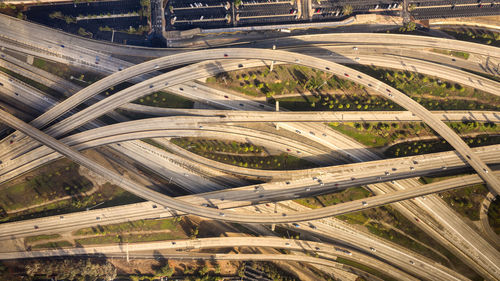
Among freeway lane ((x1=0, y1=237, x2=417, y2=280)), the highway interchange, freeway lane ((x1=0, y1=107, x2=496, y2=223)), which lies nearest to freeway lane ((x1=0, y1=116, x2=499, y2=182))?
the highway interchange

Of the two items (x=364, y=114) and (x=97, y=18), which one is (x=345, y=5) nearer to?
(x=364, y=114)

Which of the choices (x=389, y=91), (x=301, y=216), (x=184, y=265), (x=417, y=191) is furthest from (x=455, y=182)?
(x=184, y=265)

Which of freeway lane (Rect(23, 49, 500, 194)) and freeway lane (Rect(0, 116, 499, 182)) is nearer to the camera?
freeway lane (Rect(23, 49, 500, 194))

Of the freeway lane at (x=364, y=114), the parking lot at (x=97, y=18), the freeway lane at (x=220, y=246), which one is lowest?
the freeway lane at (x=220, y=246)

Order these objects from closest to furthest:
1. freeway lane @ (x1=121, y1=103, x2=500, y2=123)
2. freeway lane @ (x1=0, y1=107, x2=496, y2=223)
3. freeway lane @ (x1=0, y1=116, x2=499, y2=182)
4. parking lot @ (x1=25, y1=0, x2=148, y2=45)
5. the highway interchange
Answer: freeway lane @ (x1=0, y1=107, x2=496, y2=223) → the highway interchange → freeway lane @ (x1=0, y1=116, x2=499, y2=182) → freeway lane @ (x1=121, y1=103, x2=500, y2=123) → parking lot @ (x1=25, y1=0, x2=148, y2=45)

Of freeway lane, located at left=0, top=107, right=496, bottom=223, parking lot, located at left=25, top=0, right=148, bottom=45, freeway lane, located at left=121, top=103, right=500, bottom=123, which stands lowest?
freeway lane, located at left=0, top=107, right=496, bottom=223

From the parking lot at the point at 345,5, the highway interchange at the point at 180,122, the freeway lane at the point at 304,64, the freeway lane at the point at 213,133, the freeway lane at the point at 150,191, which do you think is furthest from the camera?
the parking lot at the point at 345,5

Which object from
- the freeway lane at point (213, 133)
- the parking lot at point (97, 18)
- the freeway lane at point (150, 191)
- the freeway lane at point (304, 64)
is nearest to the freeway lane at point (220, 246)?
the freeway lane at point (150, 191)

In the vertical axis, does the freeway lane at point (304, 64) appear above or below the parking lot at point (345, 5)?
below

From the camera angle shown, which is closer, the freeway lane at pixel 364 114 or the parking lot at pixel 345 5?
the freeway lane at pixel 364 114

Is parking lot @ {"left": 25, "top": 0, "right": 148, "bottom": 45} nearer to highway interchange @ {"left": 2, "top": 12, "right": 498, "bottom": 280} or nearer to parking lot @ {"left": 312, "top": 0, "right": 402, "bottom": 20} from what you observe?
highway interchange @ {"left": 2, "top": 12, "right": 498, "bottom": 280}

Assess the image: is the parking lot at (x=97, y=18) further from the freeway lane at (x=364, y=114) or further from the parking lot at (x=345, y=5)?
the parking lot at (x=345, y=5)

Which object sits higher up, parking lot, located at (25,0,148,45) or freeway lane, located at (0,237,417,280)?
parking lot, located at (25,0,148,45)

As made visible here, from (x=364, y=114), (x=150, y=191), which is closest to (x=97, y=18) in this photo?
(x=150, y=191)
